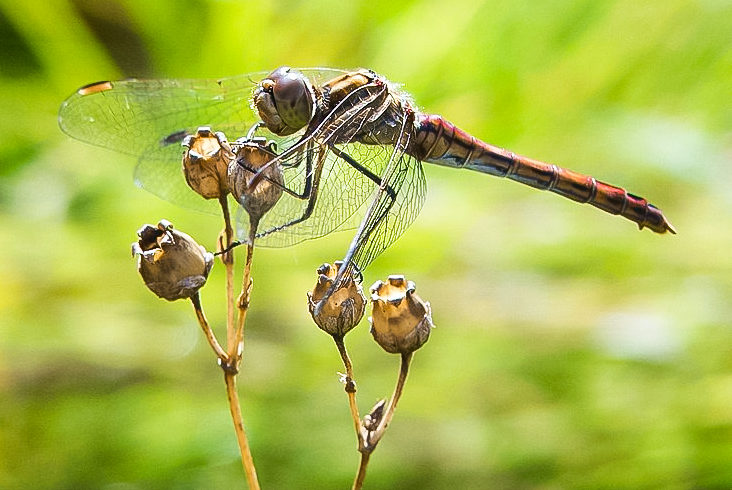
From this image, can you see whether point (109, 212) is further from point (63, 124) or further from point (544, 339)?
point (544, 339)

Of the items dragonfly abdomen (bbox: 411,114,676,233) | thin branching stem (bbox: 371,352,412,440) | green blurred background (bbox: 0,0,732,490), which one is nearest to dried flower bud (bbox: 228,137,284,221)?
thin branching stem (bbox: 371,352,412,440)

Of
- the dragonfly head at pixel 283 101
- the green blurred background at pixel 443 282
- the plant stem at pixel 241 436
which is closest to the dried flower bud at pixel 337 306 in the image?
the plant stem at pixel 241 436

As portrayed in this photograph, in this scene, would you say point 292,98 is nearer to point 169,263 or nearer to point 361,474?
point 169,263

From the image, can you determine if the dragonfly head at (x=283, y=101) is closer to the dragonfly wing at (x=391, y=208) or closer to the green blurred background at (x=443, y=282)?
the dragonfly wing at (x=391, y=208)

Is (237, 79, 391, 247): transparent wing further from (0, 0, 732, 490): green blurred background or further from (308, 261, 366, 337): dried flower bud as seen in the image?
(0, 0, 732, 490): green blurred background

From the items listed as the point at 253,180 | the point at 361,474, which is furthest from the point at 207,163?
the point at 361,474
